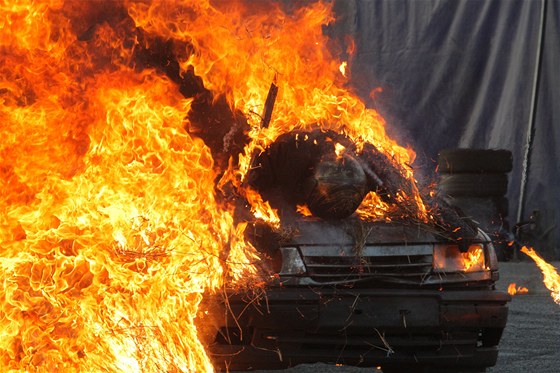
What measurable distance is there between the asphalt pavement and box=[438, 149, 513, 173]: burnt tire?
184 cm

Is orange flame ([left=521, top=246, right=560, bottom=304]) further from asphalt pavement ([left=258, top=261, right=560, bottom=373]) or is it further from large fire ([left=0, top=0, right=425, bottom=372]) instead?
large fire ([left=0, top=0, right=425, bottom=372])

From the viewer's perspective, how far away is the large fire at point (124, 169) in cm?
577

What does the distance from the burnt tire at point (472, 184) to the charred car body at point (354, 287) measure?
7.89 m

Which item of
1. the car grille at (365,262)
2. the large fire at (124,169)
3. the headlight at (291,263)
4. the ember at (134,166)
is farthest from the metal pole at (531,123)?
the headlight at (291,263)

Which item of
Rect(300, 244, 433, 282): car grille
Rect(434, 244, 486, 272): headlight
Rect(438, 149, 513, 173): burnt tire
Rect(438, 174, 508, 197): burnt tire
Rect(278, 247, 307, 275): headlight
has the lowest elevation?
Rect(278, 247, 307, 275): headlight

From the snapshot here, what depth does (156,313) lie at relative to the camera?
5.79 m

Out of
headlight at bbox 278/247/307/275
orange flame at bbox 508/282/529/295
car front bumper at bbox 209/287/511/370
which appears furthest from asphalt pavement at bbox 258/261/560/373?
headlight at bbox 278/247/307/275

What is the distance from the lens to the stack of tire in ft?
46.8

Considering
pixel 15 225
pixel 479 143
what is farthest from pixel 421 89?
pixel 15 225

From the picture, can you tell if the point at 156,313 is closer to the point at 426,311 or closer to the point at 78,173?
the point at 78,173

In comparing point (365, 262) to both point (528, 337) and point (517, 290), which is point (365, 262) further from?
point (517, 290)

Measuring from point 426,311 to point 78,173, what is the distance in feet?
8.33

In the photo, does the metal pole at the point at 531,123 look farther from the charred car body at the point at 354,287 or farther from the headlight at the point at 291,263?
the headlight at the point at 291,263

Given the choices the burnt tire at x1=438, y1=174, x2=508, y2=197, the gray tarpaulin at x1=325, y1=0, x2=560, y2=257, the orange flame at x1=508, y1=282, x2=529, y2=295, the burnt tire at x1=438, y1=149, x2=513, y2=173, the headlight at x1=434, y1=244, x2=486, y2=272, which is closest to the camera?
the headlight at x1=434, y1=244, x2=486, y2=272
